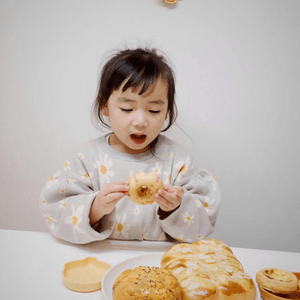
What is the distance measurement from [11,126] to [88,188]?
0.62 m

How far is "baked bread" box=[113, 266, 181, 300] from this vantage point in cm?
45

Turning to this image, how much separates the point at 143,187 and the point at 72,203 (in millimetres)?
262

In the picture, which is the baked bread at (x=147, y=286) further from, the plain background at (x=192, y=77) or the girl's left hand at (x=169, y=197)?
the plain background at (x=192, y=77)

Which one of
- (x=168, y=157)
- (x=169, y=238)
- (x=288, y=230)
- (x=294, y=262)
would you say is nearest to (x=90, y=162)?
(x=168, y=157)

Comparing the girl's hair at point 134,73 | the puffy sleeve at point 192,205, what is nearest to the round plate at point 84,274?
the puffy sleeve at point 192,205

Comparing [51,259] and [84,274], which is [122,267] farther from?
[51,259]

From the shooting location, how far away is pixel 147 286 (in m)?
0.46

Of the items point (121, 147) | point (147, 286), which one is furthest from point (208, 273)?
point (121, 147)

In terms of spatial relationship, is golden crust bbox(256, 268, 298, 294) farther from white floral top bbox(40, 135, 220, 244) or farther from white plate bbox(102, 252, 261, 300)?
white floral top bbox(40, 135, 220, 244)

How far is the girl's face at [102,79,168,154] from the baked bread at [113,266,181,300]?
1.53ft

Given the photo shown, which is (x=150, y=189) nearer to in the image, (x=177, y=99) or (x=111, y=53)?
(x=177, y=99)

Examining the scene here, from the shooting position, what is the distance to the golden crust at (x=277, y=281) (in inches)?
21.4

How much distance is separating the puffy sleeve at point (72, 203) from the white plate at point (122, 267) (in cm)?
20

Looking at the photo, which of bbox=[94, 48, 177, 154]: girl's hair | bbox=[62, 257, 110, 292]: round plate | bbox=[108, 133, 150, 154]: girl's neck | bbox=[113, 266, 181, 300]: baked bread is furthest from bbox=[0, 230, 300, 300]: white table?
bbox=[94, 48, 177, 154]: girl's hair
